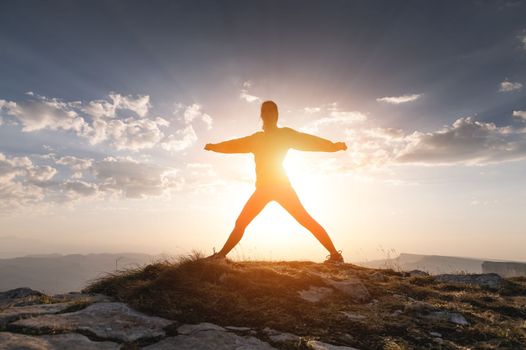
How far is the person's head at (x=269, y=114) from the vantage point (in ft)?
24.4

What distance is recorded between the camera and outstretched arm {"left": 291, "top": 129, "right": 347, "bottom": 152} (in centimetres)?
761

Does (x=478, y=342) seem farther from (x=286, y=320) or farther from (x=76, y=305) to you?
(x=76, y=305)

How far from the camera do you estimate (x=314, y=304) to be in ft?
16.1

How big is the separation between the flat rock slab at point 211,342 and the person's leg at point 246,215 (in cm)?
331

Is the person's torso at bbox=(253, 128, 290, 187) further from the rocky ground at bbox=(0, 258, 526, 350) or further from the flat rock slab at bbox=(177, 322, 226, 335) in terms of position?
the flat rock slab at bbox=(177, 322, 226, 335)

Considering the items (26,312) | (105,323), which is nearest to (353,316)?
(105,323)

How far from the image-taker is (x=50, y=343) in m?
2.97

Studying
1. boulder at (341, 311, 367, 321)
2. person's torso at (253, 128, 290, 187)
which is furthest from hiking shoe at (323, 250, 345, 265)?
boulder at (341, 311, 367, 321)

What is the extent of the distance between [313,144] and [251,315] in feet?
14.1

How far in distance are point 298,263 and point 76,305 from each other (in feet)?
15.4

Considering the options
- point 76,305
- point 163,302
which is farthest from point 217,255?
point 76,305

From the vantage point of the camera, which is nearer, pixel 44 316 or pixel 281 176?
pixel 44 316

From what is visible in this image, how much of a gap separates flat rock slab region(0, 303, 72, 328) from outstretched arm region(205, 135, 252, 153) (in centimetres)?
421

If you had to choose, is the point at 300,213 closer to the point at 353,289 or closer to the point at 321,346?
the point at 353,289
